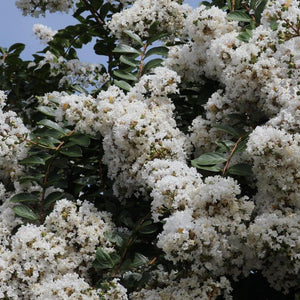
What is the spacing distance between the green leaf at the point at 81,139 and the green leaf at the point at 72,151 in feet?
0.11

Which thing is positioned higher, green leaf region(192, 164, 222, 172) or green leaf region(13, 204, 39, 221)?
green leaf region(192, 164, 222, 172)

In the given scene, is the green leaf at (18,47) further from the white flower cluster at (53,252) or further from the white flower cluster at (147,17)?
the white flower cluster at (53,252)

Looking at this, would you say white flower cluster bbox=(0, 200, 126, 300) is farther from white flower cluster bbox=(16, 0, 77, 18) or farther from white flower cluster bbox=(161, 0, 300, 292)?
white flower cluster bbox=(16, 0, 77, 18)

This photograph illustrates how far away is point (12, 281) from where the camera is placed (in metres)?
2.78

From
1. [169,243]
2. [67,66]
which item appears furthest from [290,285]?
[67,66]

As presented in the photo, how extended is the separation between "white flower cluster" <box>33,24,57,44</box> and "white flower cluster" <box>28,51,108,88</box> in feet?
2.44

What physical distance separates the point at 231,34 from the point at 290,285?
1.52 metres

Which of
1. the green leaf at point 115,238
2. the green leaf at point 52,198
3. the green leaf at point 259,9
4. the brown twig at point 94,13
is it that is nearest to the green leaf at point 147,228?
the green leaf at point 115,238

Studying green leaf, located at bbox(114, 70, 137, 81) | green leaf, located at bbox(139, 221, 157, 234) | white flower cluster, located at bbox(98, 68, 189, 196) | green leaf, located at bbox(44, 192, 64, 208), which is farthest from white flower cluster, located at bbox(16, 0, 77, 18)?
green leaf, located at bbox(139, 221, 157, 234)

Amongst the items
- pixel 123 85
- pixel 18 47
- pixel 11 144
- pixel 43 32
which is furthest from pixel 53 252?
pixel 43 32

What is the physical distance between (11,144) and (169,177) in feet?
3.68

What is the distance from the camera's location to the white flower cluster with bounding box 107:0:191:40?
13.0ft

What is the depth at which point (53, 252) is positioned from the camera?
110 inches

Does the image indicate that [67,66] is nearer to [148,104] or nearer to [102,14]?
[102,14]
